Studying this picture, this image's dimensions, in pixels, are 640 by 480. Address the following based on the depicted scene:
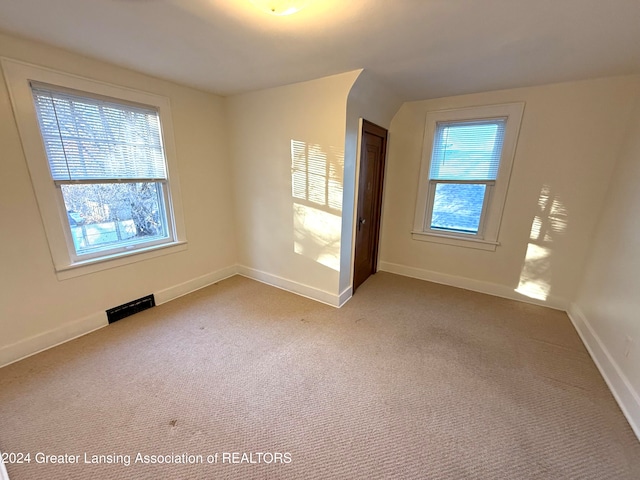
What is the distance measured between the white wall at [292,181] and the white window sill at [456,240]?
1.46 m

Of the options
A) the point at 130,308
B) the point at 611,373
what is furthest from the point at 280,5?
the point at 611,373

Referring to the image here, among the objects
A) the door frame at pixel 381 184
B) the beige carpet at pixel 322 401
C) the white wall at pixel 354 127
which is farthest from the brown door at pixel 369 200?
the beige carpet at pixel 322 401

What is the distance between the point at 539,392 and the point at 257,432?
6.25 feet

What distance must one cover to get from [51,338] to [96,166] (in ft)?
4.92

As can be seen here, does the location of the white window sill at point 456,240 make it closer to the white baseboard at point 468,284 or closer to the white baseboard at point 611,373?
the white baseboard at point 468,284

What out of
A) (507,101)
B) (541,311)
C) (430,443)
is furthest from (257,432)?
(507,101)

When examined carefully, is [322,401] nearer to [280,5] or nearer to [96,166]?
[280,5]

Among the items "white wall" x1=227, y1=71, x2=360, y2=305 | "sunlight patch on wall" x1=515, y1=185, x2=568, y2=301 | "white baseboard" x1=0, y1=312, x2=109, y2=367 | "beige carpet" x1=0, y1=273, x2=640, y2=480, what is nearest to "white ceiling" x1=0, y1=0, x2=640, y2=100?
"white wall" x1=227, y1=71, x2=360, y2=305

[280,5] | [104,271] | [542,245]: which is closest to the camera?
[280,5]

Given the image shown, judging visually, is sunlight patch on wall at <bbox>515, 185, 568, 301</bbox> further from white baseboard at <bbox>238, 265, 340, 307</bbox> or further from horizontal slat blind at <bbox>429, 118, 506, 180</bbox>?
white baseboard at <bbox>238, 265, 340, 307</bbox>

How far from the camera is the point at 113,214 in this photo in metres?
2.39

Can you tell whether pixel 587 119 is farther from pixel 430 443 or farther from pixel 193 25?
pixel 193 25

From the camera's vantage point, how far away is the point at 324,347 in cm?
214

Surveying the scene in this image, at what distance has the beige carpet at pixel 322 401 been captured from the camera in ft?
4.27
